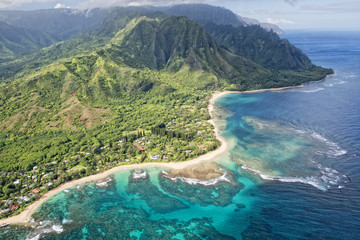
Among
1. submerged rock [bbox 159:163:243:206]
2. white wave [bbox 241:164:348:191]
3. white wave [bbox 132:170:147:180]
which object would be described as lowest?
white wave [bbox 132:170:147:180]

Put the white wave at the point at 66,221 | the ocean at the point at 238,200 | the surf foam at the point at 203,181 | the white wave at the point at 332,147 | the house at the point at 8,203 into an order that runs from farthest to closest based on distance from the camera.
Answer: the white wave at the point at 332,147 < the surf foam at the point at 203,181 < the house at the point at 8,203 < the white wave at the point at 66,221 < the ocean at the point at 238,200

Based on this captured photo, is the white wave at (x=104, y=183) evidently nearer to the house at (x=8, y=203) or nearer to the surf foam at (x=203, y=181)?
the surf foam at (x=203, y=181)

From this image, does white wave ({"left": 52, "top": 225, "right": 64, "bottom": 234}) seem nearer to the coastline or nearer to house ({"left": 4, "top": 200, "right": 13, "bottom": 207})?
the coastline

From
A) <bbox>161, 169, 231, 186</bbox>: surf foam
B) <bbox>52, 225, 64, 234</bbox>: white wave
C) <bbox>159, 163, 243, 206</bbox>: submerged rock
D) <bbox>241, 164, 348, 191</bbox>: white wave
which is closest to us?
<bbox>52, 225, 64, 234</bbox>: white wave

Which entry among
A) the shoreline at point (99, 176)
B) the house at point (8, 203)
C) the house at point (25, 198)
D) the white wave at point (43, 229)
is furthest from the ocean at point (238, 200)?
the house at point (8, 203)

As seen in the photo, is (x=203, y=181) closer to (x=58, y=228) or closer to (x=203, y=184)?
(x=203, y=184)

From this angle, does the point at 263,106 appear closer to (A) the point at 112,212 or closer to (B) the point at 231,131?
(B) the point at 231,131

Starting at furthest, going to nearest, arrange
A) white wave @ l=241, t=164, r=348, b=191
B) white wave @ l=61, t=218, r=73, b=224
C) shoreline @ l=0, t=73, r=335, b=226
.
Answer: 1. white wave @ l=241, t=164, r=348, b=191
2. shoreline @ l=0, t=73, r=335, b=226
3. white wave @ l=61, t=218, r=73, b=224

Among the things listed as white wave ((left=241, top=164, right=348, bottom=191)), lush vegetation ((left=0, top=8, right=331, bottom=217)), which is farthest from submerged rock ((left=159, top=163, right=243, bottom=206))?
white wave ((left=241, top=164, right=348, bottom=191))

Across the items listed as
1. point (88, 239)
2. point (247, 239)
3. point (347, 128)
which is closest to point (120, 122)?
point (88, 239)
